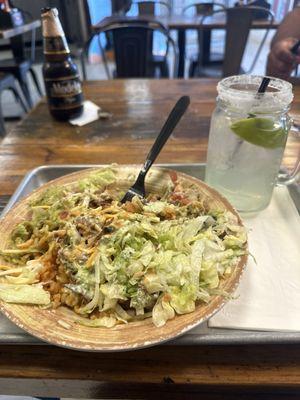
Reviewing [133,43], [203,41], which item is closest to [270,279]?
[133,43]

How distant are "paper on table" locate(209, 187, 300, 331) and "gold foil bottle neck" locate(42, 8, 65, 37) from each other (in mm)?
820

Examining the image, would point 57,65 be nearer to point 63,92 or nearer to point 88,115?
point 63,92

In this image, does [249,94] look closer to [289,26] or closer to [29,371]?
[29,371]

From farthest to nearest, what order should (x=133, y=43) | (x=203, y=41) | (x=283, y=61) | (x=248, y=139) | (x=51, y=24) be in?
(x=203, y=41) < (x=133, y=43) < (x=283, y=61) < (x=51, y=24) < (x=248, y=139)

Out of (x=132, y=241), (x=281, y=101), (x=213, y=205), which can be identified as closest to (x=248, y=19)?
(x=281, y=101)

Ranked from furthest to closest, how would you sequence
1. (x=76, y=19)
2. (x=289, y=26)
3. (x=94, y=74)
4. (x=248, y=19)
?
(x=94, y=74) → (x=76, y=19) → (x=248, y=19) → (x=289, y=26)

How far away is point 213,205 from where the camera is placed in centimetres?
60

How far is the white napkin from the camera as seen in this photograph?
116 cm

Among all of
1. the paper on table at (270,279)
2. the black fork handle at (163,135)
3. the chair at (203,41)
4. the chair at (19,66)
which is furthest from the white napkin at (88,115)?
the chair at (19,66)

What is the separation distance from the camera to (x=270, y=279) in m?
0.54

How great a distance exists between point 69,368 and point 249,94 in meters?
0.56

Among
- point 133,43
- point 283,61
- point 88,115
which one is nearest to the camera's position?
point 88,115

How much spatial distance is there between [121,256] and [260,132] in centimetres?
37

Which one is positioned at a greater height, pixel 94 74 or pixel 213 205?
pixel 213 205
